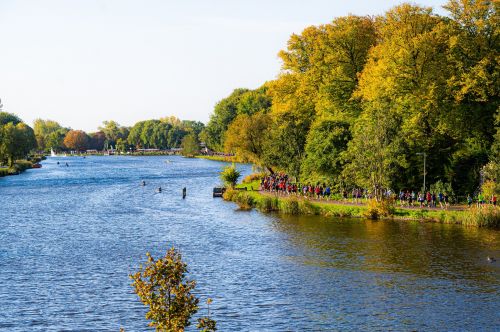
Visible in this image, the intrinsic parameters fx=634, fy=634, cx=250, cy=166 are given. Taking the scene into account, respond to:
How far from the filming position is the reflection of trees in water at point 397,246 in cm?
4450

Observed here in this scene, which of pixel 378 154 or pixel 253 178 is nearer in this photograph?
pixel 378 154

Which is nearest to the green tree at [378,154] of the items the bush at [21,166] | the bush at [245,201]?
the bush at [245,201]

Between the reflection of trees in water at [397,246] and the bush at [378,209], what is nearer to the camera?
the reflection of trees in water at [397,246]

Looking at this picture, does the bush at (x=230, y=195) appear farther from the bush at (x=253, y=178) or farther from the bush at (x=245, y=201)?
the bush at (x=253, y=178)

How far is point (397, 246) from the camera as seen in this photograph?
51.5 metres

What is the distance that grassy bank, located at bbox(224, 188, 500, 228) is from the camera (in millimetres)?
59625

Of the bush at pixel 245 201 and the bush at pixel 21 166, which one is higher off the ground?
the bush at pixel 21 166

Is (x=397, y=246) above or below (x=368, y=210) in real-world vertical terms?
below

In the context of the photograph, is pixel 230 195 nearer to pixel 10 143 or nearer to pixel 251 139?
pixel 251 139

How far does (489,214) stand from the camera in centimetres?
5925

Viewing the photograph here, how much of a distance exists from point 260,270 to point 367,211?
937 inches

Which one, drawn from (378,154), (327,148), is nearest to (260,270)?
(378,154)

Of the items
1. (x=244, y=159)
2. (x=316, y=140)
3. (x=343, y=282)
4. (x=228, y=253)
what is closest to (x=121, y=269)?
(x=228, y=253)

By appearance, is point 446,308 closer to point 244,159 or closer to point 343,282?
point 343,282
